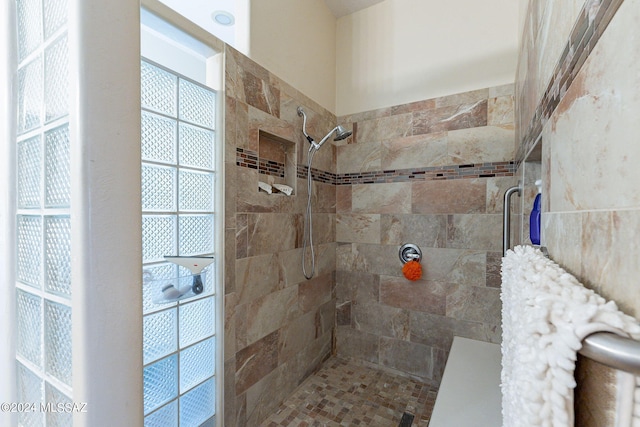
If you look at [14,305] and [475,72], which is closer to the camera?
[14,305]

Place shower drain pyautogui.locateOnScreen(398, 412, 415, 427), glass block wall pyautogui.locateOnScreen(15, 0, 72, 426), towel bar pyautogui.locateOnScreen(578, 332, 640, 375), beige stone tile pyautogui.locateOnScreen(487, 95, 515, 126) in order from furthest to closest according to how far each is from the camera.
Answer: beige stone tile pyautogui.locateOnScreen(487, 95, 515, 126)
shower drain pyautogui.locateOnScreen(398, 412, 415, 427)
glass block wall pyautogui.locateOnScreen(15, 0, 72, 426)
towel bar pyautogui.locateOnScreen(578, 332, 640, 375)

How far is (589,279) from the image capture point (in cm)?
38

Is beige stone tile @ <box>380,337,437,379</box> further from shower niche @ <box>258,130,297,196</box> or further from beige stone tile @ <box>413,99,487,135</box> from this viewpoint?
beige stone tile @ <box>413,99,487,135</box>

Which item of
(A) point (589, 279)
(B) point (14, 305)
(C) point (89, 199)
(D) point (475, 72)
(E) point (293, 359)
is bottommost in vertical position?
(E) point (293, 359)

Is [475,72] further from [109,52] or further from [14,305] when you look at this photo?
[14,305]

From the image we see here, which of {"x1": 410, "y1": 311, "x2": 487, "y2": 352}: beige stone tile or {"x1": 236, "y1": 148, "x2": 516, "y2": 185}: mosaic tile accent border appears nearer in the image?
{"x1": 236, "y1": 148, "x2": 516, "y2": 185}: mosaic tile accent border

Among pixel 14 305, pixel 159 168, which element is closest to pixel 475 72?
pixel 159 168

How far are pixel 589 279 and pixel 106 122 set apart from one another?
0.86m

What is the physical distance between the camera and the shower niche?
5.20ft

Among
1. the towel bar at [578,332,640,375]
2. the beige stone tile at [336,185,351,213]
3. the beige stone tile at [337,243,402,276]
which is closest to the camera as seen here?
the towel bar at [578,332,640,375]

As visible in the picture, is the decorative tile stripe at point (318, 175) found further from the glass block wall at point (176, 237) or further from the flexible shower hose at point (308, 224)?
the glass block wall at point (176, 237)

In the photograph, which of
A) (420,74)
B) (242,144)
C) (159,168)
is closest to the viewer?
(159,168)

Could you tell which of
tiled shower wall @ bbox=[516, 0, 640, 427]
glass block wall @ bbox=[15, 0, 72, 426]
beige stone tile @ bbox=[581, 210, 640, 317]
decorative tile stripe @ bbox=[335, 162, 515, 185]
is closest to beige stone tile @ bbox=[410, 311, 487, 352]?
decorative tile stripe @ bbox=[335, 162, 515, 185]

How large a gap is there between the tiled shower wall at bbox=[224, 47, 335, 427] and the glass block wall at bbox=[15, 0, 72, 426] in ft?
2.26
